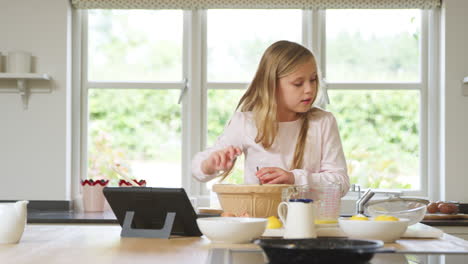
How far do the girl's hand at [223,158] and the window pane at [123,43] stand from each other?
205cm

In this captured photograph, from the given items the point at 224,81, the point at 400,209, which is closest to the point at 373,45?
the point at 224,81

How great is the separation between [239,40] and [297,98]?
1860mm

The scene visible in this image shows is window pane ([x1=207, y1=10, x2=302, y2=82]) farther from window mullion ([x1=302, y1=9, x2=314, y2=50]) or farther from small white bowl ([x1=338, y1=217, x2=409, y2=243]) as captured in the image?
small white bowl ([x1=338, y1=217, x2=409, y2=243])

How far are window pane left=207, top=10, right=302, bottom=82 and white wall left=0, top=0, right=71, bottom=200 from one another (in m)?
0.90

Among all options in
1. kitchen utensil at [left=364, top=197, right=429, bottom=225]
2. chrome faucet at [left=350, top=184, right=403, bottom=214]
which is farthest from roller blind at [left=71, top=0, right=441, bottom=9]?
kitchen utensil at [left=364, top=197, right=429, bottom=225]

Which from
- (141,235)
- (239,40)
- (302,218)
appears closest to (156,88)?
(239,40)

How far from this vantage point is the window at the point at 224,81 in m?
4.19

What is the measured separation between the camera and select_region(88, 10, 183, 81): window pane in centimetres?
426

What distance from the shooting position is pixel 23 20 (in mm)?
4023

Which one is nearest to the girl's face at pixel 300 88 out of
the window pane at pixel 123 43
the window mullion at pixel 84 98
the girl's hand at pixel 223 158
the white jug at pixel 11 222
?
the girl's hand at pixel 223 158

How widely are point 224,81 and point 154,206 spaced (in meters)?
2.29

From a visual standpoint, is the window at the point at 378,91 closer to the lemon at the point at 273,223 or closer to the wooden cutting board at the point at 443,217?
the wooden cutting board at the point at 443,217

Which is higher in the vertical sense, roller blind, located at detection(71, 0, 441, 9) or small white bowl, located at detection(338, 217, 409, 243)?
roller blind, located at detection(71, 0, 441, 9)

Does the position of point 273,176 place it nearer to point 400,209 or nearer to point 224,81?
point 400,209
